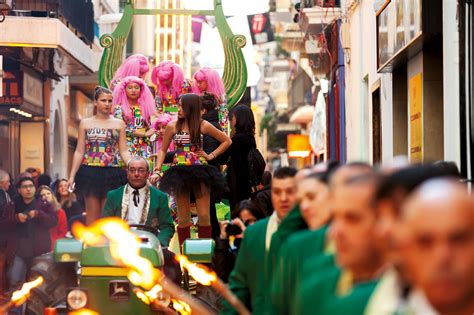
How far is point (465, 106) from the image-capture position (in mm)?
13344

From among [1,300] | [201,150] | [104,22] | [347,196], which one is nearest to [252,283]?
[347,196]

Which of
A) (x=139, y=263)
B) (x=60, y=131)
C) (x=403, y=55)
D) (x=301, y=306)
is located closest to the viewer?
(x=301, y=306)

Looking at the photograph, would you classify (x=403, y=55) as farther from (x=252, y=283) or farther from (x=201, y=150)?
(x=252, y=283)

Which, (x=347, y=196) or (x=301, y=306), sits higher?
(x=347, y=196)

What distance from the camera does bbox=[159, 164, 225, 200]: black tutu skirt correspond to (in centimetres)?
1481

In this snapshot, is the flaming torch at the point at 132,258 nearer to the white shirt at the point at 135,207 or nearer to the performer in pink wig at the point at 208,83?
the white shirt at the point at 135,207

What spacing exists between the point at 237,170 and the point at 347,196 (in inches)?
460

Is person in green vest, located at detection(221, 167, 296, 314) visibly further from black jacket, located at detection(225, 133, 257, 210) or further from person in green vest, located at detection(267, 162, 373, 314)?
black jacket, located at detection(225, 133, 257, 210)

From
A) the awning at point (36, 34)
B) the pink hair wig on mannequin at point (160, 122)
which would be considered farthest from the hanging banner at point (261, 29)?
the pink hair wig on mannequin at point (160, 122)

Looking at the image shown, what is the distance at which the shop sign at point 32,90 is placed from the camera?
34594 millimetres

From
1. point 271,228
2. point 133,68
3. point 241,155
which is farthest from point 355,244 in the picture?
point 133,68

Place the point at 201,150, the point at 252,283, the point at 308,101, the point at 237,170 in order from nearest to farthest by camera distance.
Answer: the point at 252,283, the point at 201,150, the point at 237,170, the point at 308,101

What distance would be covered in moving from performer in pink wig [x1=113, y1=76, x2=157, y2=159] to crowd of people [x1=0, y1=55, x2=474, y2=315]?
0.02 m

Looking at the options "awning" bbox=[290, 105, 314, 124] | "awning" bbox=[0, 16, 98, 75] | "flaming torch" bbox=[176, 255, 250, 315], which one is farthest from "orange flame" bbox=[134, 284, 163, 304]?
"awning" bbox=[290, 105, 314, 124]
